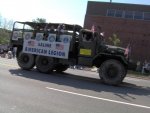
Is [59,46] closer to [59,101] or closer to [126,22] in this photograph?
[59,101]

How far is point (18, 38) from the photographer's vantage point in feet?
67.0

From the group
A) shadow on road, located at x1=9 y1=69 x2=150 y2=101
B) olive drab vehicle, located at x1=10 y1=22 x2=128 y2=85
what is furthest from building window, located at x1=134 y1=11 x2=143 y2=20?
shadow on road, located at x1=9 y1=69 x2=150 y2=101

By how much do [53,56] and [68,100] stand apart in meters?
8.06

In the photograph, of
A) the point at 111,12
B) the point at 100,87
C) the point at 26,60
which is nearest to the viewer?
the point at 100,87

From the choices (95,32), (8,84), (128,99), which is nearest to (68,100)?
(128,99)

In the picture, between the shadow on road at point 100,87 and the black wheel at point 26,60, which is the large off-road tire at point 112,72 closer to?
the shadow on road at point 100,87

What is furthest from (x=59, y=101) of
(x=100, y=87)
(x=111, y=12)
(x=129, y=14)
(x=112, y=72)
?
(x=111, y=12)

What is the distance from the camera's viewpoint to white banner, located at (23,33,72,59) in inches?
704

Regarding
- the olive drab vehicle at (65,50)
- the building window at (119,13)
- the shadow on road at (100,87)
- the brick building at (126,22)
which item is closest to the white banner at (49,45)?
the olive drab vehicle at (65,50)

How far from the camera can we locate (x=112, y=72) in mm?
16344

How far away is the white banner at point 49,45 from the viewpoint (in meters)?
17.9

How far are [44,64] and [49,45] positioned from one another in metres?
1.05

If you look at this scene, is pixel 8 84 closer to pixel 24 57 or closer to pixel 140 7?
pixel 24 57

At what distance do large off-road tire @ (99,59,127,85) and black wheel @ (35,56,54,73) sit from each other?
3.09 metres
